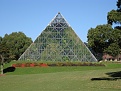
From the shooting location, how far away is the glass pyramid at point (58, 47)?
52688mm

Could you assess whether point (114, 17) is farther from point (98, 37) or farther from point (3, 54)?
point (98, 37)

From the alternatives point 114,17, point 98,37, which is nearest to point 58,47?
point 98,37

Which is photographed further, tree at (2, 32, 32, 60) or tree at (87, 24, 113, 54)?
tree at (2, 32, 32, 60)

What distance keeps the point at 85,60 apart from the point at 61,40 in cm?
677

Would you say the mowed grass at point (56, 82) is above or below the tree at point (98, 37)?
below

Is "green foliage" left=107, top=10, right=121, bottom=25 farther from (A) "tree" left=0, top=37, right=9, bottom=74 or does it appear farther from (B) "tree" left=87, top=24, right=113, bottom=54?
(B) "tree" left=87, top=24, right=113, bottom=54

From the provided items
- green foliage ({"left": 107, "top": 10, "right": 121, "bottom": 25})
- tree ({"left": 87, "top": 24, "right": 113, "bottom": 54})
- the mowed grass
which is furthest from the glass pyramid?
green foliage ({"left": 107, "top": 10, "right": 121, "bottom": 25})

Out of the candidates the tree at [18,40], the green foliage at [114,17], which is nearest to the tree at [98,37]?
the tree at [18,40]

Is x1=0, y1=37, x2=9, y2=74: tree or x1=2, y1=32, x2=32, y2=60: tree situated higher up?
x1=2, y1=32, x2=32, y2=60: tree

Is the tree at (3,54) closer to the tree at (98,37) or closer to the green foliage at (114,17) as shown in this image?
the green foliage at (114,17)

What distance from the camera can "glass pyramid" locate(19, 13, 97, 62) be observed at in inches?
2074

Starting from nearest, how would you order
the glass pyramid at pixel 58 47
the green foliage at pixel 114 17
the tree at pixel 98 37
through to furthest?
1. the green foliage at pixel 114 17
2. the glass pyramid at pixel 58 47
3. the tree at pixel 98 37

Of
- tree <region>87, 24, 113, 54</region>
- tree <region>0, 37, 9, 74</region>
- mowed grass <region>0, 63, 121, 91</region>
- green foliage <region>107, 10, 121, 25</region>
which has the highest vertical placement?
tree <region>87, 24, 113, 54</region>

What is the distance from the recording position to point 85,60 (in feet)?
172
